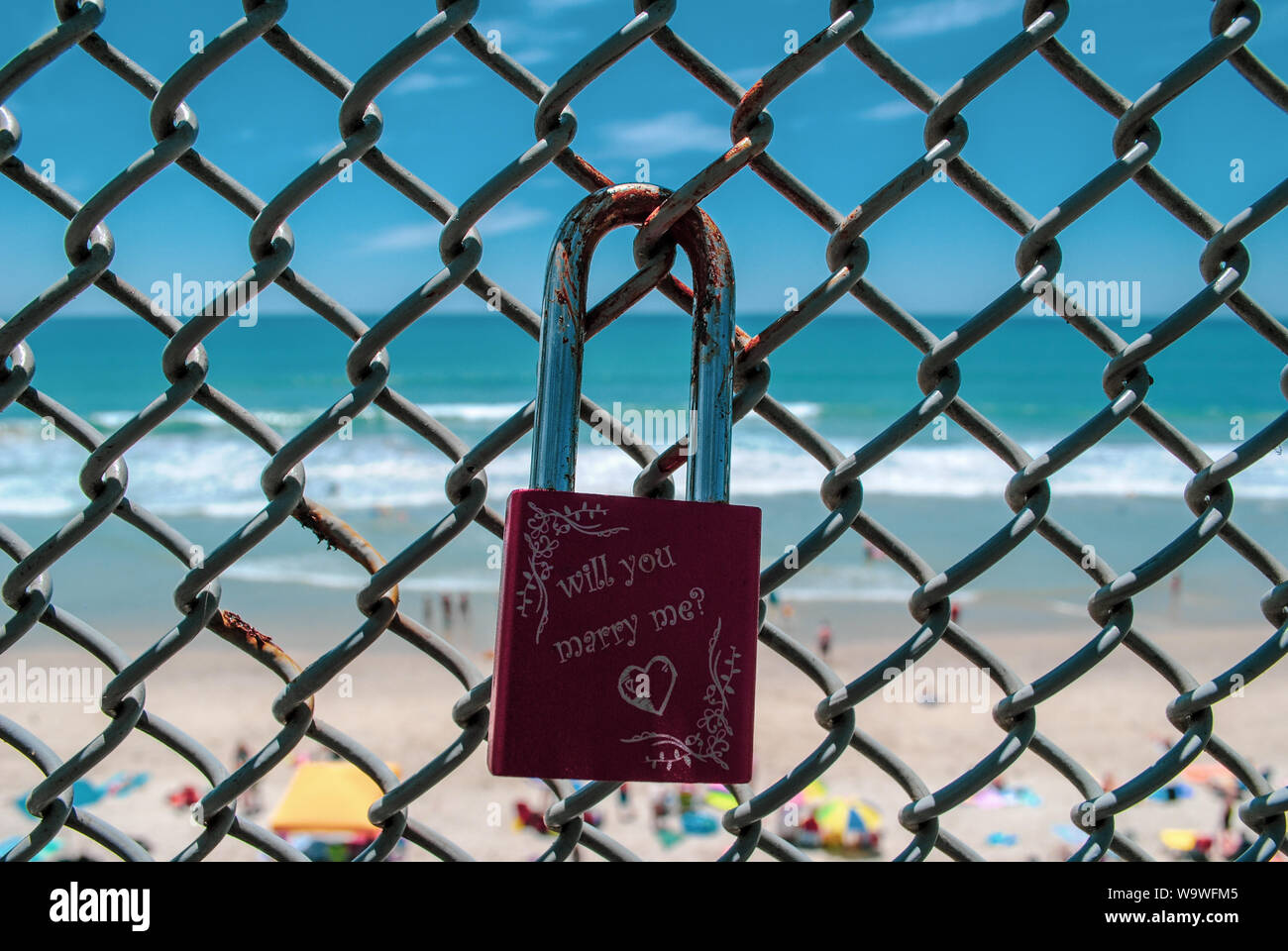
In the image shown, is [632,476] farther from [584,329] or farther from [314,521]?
[584,329]

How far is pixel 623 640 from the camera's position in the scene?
1134 millimetres

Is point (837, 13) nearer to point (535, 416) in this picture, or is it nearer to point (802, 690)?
point (535, 416)

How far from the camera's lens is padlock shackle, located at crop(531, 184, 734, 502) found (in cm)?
116

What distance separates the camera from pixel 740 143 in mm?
1247

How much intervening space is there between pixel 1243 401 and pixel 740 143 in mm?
41603

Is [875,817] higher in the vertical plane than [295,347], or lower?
lower

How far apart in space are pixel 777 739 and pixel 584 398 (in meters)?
7.20

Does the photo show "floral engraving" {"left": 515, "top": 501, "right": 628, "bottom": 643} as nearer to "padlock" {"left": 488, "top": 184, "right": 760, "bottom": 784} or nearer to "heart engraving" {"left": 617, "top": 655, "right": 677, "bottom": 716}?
"padlock" {"left": 488, "top": 184, "right": 760, "bottom": 784}

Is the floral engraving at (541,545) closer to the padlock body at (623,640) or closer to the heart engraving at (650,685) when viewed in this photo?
the padlock body at (623,640)

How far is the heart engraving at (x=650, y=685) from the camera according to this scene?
1135mm

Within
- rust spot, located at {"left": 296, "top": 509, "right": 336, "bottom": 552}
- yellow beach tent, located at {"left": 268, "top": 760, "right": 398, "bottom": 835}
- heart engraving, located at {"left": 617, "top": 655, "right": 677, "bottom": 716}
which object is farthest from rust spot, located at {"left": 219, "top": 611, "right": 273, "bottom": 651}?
yellow beach tent, located at {"left": 268, "top": 760, "right": 398, "bottom": 835}

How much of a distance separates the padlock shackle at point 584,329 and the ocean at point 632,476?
0.08 meters

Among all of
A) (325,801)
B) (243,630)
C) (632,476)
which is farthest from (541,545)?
(632,476)
